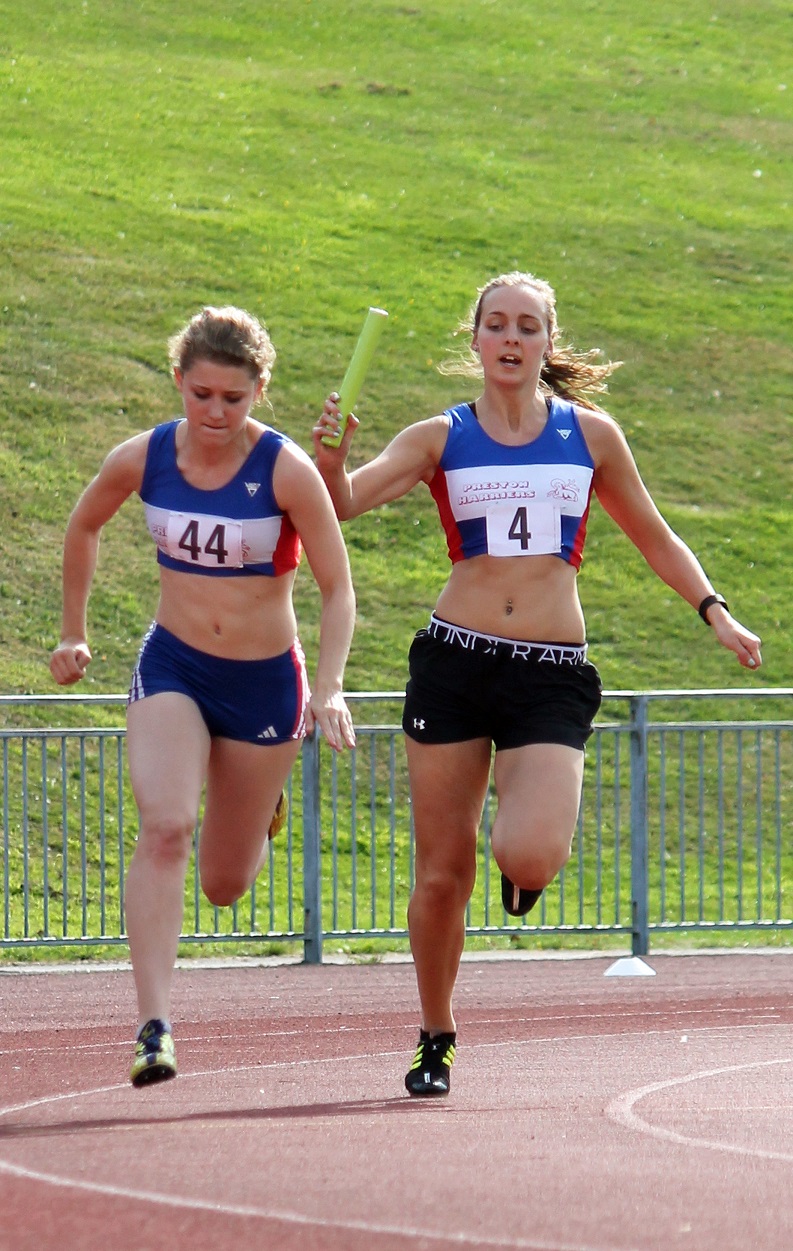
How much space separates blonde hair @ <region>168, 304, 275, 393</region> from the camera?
5.73m

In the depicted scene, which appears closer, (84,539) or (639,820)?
(84,539)

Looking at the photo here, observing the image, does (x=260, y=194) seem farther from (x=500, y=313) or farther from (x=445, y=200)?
(x=500, y=313)

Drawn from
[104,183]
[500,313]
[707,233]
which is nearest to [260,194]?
[104,183]

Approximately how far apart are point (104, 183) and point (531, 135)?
923 centimetres

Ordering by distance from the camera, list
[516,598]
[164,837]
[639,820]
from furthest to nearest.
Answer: [639,820]
[516,598]
[164,837]

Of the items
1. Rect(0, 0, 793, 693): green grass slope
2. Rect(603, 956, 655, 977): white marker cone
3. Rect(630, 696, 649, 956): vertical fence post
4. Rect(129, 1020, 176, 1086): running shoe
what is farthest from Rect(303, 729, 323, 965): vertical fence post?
Rect(129, 1020, 176, 1086): running shoe

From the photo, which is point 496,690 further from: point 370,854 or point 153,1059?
point 370,854

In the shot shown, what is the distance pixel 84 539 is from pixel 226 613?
20.9 inches

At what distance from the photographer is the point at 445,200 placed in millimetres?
30578

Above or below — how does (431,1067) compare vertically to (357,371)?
below

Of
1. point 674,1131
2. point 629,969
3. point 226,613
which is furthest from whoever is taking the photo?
point 629,969

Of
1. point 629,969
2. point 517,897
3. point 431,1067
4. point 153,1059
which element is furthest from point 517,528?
point 629,969

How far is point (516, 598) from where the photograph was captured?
6.02 metres

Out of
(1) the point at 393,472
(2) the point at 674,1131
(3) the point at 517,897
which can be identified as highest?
(1) the point at 393,472
